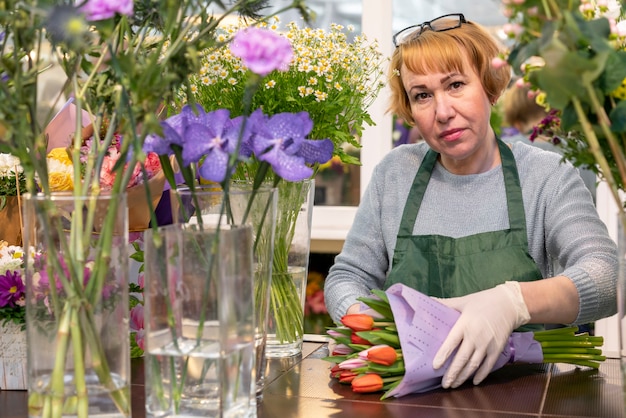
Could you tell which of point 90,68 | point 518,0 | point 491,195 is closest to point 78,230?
point 90,68

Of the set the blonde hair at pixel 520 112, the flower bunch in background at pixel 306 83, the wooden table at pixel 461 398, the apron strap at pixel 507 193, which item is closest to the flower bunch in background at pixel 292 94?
the flower bunch in background at pixel 306 83

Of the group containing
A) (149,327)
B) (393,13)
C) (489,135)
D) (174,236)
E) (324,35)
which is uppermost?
(393,13)

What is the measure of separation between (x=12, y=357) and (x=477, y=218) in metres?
1.12

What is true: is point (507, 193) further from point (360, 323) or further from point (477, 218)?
point (360, 323)

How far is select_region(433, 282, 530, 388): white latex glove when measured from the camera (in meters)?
1.28

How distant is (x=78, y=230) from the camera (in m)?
0.94

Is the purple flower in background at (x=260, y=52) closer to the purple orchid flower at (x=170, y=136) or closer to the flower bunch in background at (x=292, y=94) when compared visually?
the purple orchid flower at (x=170, y=136)

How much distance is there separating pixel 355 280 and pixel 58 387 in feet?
3.57

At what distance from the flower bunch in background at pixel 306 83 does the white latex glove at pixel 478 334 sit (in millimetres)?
360

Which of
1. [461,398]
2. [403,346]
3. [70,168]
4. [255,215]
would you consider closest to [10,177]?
[70,168]

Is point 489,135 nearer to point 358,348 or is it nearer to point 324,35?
point 324,35

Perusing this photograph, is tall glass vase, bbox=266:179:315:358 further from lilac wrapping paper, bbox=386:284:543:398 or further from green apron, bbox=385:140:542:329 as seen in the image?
green apron, bbox=385:140:542:329

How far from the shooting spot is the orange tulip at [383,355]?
1262 millimetres

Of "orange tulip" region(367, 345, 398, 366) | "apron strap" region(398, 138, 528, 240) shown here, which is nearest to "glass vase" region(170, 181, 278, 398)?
"orange tulip" region(367, 345, 398, 366)
